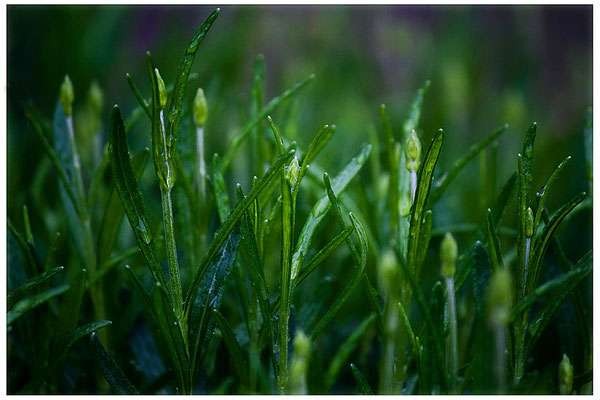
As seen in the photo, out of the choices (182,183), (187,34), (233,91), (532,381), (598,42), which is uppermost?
(187,34)

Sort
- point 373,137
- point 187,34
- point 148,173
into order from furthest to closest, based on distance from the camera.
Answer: point 187,34 < point 148,173 < point 373,137

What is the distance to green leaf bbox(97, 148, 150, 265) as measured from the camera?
449 mm

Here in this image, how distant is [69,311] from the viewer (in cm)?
41

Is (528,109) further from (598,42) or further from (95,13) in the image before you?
(95,13)

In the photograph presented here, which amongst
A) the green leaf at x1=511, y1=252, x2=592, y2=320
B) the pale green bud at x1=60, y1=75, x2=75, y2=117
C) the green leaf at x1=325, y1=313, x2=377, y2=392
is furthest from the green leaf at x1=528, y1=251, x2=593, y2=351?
the pale green bud at x1=60, y1=75, x2=75, y2=117

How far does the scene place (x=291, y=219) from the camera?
0.36m

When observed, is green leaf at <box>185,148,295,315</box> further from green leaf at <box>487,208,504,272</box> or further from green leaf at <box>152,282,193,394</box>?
green leaf at <box>487,208,504,272</box>

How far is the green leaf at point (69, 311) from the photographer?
0.40m

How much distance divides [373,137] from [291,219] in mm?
245

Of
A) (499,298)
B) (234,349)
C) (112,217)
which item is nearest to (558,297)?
(499,298)

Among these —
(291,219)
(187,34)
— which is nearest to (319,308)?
(291,219)

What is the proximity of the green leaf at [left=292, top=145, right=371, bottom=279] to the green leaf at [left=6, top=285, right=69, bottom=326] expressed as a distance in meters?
0.17

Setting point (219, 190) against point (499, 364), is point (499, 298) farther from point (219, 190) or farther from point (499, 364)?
point (219, 190)

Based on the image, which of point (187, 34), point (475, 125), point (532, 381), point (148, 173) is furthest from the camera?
point (187, 34)
